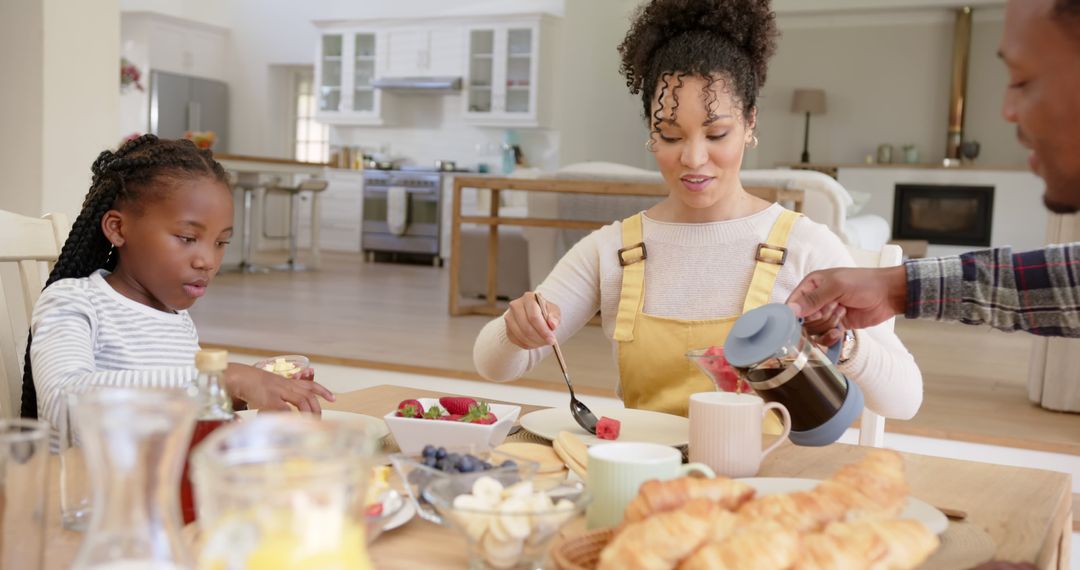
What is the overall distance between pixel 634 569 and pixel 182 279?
945 millimetres

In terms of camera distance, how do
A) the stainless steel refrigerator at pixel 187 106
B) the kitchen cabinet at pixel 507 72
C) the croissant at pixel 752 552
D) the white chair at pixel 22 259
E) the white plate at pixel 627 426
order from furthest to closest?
the stainless steel refrigerator at pixel 187 106, the kitchen cabinet at pixel 507 72, the white chair at pixel 22 259, the white plate at pixel 627 426, the croissant at pixel 752 552

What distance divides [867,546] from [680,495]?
0.12m

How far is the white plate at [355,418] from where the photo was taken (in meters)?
1.10

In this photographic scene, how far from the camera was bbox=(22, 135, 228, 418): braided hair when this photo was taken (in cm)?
134

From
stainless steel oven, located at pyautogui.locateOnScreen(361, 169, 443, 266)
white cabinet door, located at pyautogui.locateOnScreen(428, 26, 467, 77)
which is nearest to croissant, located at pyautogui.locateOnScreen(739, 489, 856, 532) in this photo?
stainless steel oven, located at pyautogui.locateOnScreen(361, 169, 443, 266)

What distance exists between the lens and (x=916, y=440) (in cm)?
288

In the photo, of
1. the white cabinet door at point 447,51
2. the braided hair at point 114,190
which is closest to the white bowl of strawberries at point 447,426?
the braided hair at point 114,190

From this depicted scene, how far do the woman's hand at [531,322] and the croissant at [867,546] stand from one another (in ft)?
2.31

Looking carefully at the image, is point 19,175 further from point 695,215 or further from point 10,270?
point 695,215

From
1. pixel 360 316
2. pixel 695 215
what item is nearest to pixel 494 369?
pixel 695 215

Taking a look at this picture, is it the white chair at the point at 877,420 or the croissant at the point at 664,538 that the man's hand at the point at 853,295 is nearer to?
the white chair at the point at 877,420

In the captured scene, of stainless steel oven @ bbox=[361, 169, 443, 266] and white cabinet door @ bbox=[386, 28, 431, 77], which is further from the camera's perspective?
white cabinet door @ bbox=[386, 28, 431, 77]

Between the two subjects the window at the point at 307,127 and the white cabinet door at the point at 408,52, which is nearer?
the white cabinet door at the point at 408,52

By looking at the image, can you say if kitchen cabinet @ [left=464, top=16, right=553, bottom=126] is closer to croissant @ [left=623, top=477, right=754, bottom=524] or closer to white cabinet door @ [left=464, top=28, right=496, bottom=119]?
white cabinet door @ [left=464, top=28, right=496, bottom=119]
